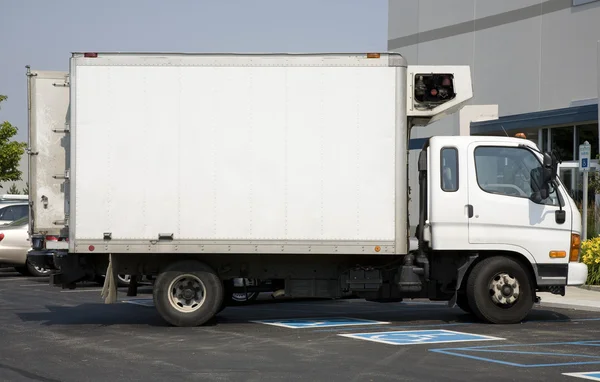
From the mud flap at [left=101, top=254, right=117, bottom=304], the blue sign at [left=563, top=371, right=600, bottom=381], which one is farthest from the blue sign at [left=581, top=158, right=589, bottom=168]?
the blue sign at [left=563, top=371, right=600, bottom=381]

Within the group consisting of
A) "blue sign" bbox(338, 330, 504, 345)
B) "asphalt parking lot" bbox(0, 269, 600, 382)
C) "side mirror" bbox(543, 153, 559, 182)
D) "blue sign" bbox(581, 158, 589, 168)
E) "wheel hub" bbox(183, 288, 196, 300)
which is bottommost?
"asphalt parking lot" bbox(0, 269, 600, 382)

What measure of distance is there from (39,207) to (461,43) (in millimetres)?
26224

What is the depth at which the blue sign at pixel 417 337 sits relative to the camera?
11148mm

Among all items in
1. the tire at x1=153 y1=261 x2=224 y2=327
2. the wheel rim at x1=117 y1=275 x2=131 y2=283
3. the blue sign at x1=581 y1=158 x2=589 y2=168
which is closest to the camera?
the tire at x1=153 y1=261 x2=224 y2=327

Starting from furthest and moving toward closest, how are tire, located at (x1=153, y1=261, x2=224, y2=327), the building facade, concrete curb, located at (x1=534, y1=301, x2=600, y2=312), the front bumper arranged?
1. the building facade
2. concrete curb, located at (x1=534, y1=301, x2=600, y2=312)
3. the front bumper
4. tire, located at (x1=153, y1=261, x2=224, y2=327)

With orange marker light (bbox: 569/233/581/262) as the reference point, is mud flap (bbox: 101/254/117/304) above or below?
below

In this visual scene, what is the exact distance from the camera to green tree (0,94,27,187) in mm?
40656

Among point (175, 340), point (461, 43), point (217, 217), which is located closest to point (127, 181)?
point (217, 217)

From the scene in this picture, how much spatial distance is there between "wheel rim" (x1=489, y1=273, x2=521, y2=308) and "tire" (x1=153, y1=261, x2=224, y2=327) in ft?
11.8

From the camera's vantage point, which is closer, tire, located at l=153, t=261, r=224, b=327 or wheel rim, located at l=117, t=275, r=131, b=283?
tire, located at l=153, t=261, r=224, b=327

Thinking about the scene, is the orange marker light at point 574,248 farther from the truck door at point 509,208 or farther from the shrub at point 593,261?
the shrub at point 593,261

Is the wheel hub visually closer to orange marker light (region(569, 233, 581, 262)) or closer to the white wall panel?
the white wall panel

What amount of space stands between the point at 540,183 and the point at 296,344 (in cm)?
408

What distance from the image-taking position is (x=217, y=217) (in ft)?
40.1
